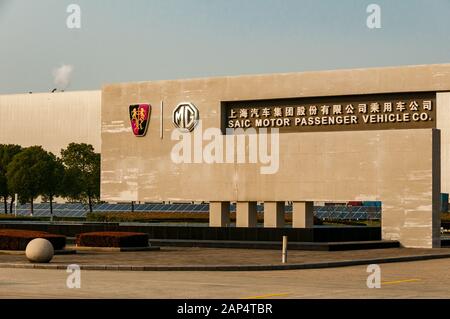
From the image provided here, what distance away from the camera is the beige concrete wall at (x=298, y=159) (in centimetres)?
4819

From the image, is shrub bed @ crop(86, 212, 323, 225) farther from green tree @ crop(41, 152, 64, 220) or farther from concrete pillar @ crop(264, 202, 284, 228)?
green tree @ crop(41, 152, 64, 220)

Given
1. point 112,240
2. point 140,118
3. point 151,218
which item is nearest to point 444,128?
point 151,218

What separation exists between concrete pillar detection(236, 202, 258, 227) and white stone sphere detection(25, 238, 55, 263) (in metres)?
21.1

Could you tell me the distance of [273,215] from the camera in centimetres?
5181

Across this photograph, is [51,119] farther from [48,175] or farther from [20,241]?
[20,241]

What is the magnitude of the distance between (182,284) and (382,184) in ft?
83.5

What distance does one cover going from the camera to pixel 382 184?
160ft

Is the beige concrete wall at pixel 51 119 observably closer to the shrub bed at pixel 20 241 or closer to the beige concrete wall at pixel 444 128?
the beige concrete wall at pixel 444 128

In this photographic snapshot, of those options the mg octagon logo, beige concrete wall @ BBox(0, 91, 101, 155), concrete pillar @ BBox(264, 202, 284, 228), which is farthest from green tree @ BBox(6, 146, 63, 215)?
concrete pillar @ BBox(264, 202, 284, 228)
